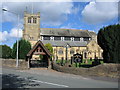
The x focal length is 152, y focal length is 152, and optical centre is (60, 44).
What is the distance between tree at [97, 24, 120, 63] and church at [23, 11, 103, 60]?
4248 cm

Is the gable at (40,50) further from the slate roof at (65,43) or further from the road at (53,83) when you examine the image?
the slate roof at (65,43)

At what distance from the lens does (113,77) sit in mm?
14211

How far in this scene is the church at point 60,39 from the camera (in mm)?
61906

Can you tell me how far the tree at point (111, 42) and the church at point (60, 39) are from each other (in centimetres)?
4248

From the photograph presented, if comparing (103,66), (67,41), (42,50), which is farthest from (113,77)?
(67,41)

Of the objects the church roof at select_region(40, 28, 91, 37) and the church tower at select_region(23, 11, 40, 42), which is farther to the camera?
the church roof at select_region(40, 28, 91, 37)

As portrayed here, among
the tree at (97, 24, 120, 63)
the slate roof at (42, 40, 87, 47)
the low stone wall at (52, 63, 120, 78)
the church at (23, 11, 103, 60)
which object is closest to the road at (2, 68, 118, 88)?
the low stone wall at (52, 63, 120, 78)

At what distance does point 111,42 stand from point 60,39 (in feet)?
171

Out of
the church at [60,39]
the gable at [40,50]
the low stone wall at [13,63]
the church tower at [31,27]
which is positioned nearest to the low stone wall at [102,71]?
the gable at [40,50]

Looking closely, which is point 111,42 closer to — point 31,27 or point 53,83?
point 53,83

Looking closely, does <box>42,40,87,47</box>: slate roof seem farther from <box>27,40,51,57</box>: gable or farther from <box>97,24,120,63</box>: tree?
<box>97,24,120,63</box>: tree

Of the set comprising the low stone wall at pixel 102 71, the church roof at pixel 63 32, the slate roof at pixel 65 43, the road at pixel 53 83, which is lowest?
the road at pixel 53 83

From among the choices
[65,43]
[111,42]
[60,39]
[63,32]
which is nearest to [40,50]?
[111,42]

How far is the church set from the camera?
61906 millimetres
